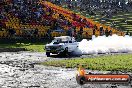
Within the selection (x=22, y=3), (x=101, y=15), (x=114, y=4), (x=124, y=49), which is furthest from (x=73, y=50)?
(x=114, y=4)

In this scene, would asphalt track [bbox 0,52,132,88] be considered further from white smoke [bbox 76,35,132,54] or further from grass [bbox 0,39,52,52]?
grass [bbox 0,39,52,52]

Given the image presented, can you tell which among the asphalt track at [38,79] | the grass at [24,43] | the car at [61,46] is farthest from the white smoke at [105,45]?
the asphalt track at [38,79]

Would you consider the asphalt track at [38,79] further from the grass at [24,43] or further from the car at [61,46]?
the grass at [24,43]

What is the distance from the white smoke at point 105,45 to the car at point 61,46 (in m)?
1.55

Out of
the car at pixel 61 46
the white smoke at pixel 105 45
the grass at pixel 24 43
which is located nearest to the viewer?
the car at pixel 61 46

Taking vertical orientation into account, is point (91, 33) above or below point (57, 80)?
below

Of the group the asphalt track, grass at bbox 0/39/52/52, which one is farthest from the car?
the asphalt track

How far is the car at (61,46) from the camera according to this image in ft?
95.8

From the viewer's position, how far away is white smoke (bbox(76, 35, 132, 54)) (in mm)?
33188

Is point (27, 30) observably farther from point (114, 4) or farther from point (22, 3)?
point (114, 4)

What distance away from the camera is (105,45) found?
3556 centimetres

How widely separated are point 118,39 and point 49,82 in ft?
77.4

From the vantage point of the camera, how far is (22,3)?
48.9m

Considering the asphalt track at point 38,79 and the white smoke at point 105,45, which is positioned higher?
the asphalt track at point 38,79
